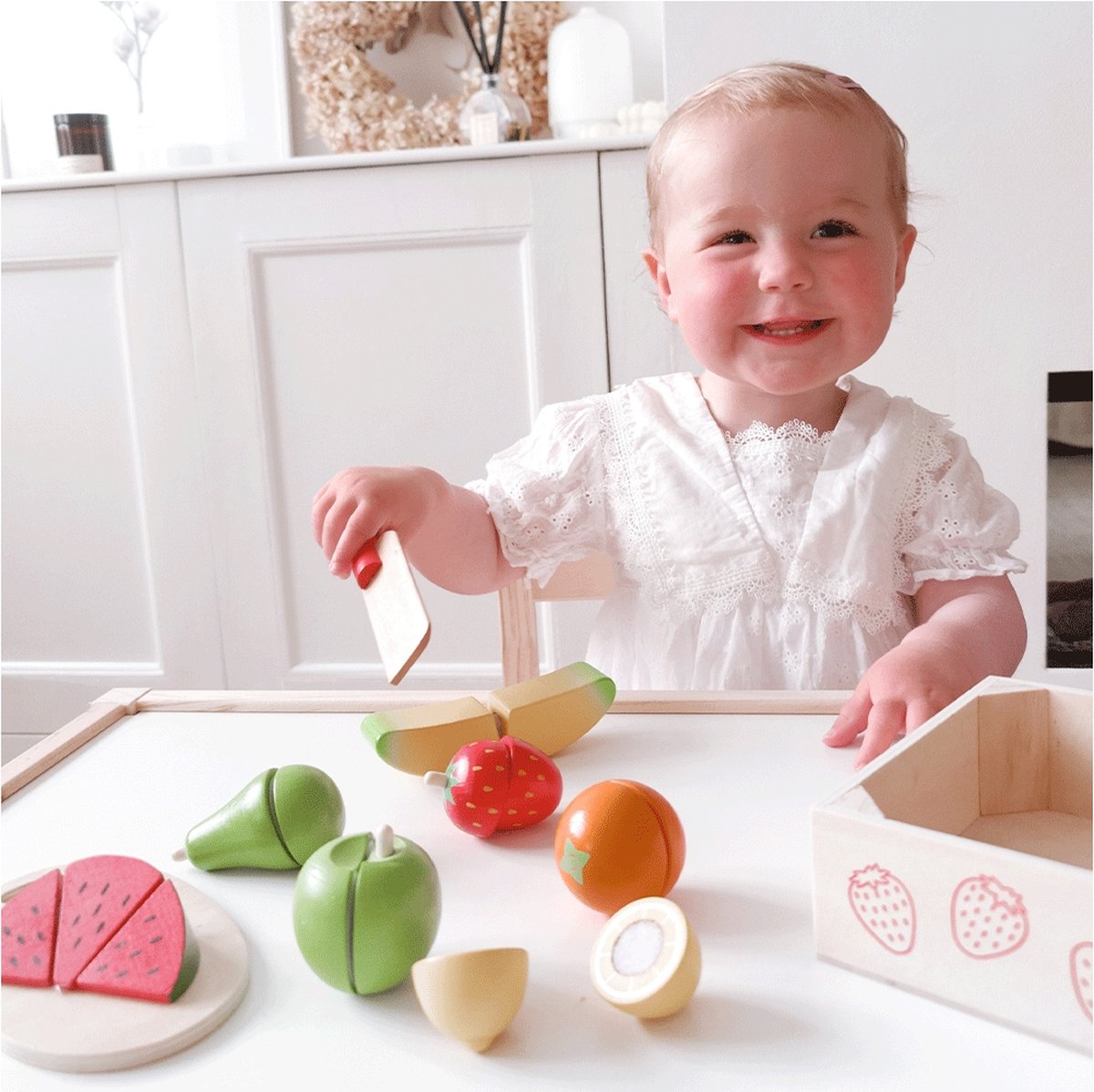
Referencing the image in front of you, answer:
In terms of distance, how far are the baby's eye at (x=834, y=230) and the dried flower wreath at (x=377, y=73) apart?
116 centimetres

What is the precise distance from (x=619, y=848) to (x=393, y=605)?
17 centimetres

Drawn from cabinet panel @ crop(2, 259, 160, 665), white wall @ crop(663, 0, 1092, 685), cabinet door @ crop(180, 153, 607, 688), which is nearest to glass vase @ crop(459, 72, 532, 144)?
cabinet door @ crop(180, 153, 607, 688)

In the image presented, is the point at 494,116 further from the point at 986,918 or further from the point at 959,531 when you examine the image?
the point at 986,918

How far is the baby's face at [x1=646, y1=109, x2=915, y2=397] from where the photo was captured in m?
0.84

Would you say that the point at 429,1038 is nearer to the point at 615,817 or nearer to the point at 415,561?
the point at 615,817

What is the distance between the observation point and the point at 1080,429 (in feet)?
5.51

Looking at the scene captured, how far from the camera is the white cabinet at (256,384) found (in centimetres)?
176

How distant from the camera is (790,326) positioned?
0.88m

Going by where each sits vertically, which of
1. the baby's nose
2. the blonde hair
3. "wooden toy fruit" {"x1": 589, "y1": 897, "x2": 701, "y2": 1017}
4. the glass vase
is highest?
the glass vase

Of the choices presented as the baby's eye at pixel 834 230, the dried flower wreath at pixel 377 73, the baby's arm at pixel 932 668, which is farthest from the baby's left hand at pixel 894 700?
the dried flower wreath at pixel 377 73

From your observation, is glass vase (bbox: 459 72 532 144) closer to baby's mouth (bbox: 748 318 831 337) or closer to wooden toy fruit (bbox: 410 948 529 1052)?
baby's mouth (bbox: 748 318 831 337)

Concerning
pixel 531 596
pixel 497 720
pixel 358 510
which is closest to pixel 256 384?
pixel 531 596

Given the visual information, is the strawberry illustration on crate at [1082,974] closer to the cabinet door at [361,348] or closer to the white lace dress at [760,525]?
the white lace dress at [760,525]

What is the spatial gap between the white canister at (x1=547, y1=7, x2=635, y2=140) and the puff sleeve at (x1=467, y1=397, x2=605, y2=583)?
0.98 m
